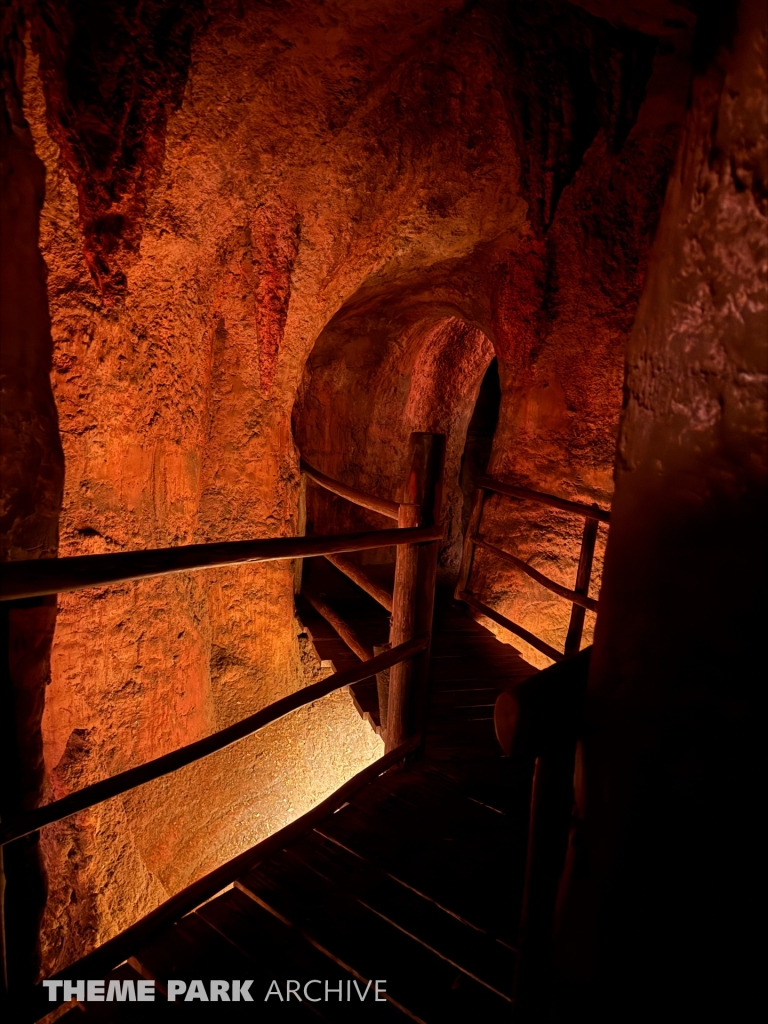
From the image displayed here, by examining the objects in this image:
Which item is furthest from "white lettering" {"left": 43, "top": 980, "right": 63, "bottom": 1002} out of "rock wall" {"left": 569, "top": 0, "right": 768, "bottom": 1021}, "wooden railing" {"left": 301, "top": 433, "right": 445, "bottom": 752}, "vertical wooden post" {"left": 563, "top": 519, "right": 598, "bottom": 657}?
"vertical wooden post" {"left": 563, "top": 519, "right": 598, "bottom": 657}

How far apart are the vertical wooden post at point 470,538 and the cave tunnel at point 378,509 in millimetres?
49

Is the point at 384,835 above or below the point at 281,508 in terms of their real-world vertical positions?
below

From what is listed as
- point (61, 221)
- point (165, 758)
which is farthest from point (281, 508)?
point (165, 758)

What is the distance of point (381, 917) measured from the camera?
1914 mm

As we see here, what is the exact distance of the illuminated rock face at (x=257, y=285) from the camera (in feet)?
11.4

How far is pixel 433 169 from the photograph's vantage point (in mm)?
4793

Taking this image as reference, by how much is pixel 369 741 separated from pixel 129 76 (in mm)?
5299

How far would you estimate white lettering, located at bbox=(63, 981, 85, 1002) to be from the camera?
157cm

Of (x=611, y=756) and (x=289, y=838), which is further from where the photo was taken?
(x=289, y=838)

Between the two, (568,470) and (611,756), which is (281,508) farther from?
(611,756)

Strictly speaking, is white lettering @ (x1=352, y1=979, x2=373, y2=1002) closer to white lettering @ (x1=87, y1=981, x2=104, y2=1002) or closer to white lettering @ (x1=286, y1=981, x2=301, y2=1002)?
white lettering @ (x1=286, y1=981, x2=301, y2=1002)

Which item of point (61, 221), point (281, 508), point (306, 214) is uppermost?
point (306, 214)

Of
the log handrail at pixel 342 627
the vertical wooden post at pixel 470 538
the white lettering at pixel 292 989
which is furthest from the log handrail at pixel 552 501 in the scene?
the white lettering at pixel 292 989

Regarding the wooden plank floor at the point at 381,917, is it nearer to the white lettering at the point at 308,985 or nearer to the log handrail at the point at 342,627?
the white lettering at the point at 308,985
